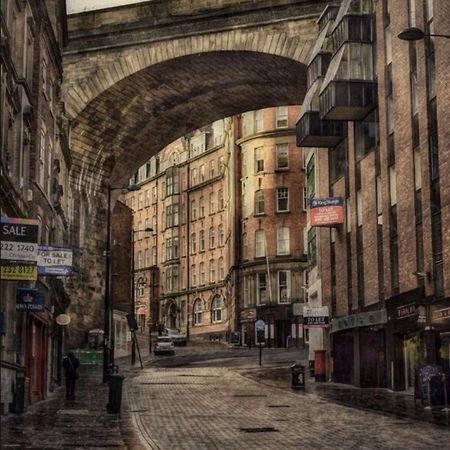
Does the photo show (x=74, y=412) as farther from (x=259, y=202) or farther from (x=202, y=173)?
(x=202, y=173)

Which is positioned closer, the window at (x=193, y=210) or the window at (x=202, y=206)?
the window at (x=202, y=206)

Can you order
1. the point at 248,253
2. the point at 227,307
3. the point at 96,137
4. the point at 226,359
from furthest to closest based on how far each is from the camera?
the point at 227,307, the point at 248,253, the point at 226,359, the point at 96,137

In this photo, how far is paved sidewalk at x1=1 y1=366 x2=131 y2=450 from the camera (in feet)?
52.3

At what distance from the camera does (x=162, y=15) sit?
175ft

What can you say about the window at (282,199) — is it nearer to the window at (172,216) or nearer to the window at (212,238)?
the window at (212,238)

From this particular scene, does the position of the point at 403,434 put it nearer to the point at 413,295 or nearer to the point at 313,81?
the point at 413,295

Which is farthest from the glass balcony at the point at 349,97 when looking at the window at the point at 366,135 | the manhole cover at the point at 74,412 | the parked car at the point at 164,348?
the parked car at the point at 164,348

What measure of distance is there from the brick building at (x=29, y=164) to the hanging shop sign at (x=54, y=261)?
66 centimetres

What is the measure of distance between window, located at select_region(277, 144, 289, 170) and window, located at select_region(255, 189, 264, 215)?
2943 mm

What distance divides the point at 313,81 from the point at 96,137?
18.9m

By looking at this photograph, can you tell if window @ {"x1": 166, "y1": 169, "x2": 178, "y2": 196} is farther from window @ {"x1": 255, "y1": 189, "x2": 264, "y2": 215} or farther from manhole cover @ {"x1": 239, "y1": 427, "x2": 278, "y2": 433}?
manhole cover @ {"x1": 239, "y1": 427, "x2": 278, "y2": 433}

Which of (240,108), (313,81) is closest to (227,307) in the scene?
(240,108)

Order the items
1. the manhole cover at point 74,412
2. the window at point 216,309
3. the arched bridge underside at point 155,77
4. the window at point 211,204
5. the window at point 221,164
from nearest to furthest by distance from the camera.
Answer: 1. the manhole cover at point 74,412
2. the arched bridge underside at point 155,77
3. the window at point 216,309
4. the window at point 221,164
5. the window at point 211,204

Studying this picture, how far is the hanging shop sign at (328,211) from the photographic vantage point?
40469mm
